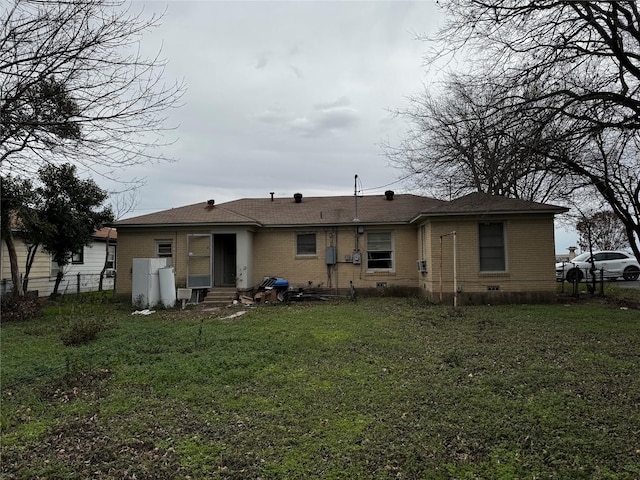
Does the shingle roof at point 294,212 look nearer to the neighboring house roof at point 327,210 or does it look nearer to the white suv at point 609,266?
the neighboring house roof at point 327,210

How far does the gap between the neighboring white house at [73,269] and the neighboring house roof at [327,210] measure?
444cm

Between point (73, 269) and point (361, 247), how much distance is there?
14.2 meters

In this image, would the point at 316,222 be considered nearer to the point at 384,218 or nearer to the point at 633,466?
the point at 384,218

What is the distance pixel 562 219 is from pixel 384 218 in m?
12.8

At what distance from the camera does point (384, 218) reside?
640 inches

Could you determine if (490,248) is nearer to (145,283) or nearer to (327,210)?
(327,210)

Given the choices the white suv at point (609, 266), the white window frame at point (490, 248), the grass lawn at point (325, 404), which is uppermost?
the white window frame at point (490, 248)

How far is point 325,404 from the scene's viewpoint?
15.4ft

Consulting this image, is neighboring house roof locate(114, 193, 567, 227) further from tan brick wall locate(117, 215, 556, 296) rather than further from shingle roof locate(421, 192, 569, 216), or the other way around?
tan brick wall locate(117, 215, 556, 296)

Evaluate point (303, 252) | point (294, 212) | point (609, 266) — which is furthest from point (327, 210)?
point (609, 266)

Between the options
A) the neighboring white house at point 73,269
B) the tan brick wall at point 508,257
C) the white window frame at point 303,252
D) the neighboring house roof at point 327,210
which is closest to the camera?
the tan brick wall at point 508,257

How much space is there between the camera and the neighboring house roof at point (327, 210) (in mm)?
13641

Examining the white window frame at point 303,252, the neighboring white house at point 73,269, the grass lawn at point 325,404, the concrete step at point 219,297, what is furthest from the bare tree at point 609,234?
the neighboring white house at point 73,269

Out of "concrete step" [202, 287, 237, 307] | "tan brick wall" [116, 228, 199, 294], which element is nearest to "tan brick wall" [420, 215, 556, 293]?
"concrete step" [202, 287, 237, 307]
